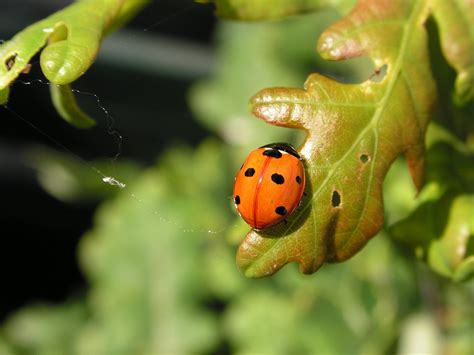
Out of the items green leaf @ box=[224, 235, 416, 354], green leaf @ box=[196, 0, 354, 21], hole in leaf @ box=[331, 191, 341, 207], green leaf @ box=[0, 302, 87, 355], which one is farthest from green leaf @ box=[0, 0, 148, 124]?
green leaf @ box=[0, 302, 87, 355]

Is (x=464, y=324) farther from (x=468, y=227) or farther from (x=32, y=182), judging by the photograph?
(x=32, y=182)

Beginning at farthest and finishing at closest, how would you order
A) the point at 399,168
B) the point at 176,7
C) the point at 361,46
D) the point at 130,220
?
the point at 176,7 → the point at 130,220 → the point at 399,168 → the point at 361,46

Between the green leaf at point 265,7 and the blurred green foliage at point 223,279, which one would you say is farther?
the blurred green foliage at point 223,279

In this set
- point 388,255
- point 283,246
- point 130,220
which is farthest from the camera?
point 130,220

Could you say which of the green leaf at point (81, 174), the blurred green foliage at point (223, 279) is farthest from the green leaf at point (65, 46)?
the green leaf at point (81, 174)

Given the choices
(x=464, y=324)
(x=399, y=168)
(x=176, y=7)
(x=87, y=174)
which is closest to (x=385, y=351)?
(x=464, y=324)

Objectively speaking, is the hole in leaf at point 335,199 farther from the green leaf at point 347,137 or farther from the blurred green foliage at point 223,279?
the blurred green foliage at point 223,279
